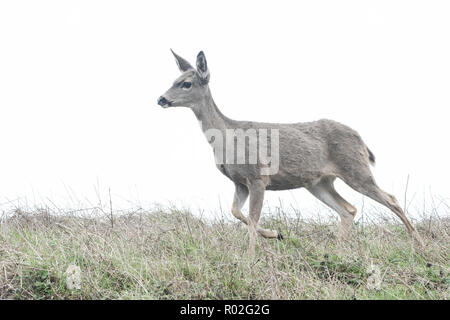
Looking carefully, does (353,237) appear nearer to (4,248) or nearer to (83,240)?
(83,240)

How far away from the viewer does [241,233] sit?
7.99 meters

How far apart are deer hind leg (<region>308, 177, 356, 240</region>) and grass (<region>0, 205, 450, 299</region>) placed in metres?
0.62

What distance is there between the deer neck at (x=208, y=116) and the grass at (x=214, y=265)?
4.89 ft

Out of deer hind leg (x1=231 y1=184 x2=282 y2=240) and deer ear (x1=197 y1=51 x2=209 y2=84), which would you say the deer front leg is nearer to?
deer hind leg (x1=231 y1=184 x2=282 y2=240)

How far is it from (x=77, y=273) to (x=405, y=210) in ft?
19.2

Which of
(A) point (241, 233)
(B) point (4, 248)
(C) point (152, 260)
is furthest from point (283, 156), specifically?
(B) point (4, 248)

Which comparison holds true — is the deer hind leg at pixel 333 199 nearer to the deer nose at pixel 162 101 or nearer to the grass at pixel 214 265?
the grass at pixel 214 265

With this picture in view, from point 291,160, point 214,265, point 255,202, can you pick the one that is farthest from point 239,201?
point 214,265

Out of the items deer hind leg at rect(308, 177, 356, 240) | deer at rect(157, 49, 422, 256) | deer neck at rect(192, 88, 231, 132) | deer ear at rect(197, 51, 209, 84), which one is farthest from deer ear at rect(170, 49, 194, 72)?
deer hind leg at rect(308, 177, 356, 240)

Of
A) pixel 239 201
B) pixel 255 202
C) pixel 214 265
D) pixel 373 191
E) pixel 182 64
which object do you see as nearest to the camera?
pixel 214 265

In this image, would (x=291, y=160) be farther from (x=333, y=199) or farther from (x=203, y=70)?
Answer: (x=203, y=70)

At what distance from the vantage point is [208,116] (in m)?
8.31

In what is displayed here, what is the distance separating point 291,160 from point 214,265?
2632mm

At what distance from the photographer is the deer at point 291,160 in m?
7.92
